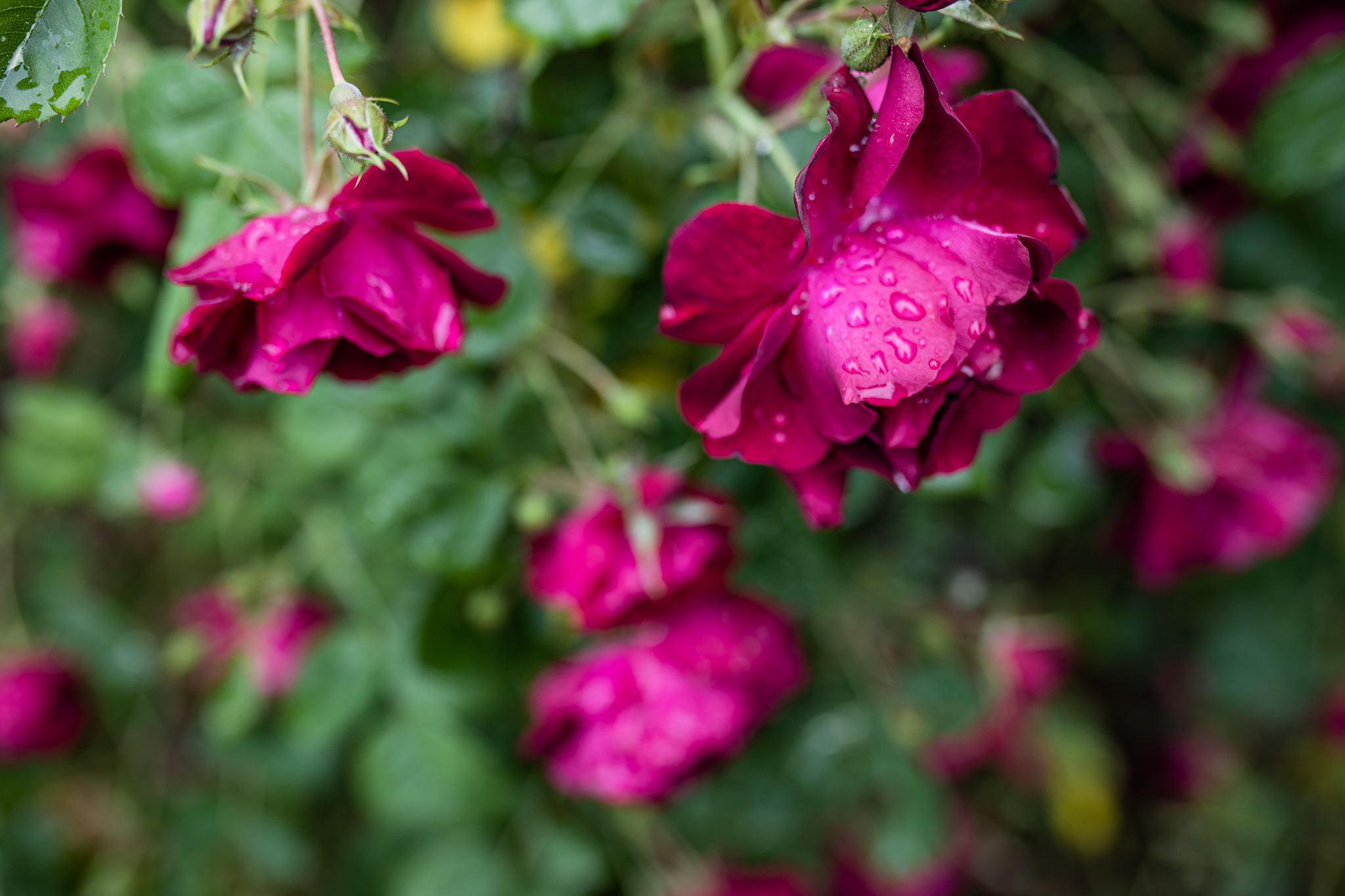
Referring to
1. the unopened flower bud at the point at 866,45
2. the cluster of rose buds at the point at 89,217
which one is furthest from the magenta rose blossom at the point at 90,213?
the unopened flower bud at the point at 866,45

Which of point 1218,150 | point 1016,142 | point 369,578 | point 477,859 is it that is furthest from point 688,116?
point 477,859

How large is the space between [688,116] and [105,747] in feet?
4.42

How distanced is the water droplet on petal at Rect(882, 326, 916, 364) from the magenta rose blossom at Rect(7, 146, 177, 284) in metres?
0.70

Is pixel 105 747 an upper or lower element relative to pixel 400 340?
lower

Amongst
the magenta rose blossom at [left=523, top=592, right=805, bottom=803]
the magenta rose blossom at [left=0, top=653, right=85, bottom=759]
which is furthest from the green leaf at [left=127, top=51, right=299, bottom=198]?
the magenta rose blossom at [left=0, top=653, right=85, bottom=759]

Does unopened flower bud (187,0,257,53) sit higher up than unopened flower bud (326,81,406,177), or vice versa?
unopened flower bud (187,0,257,53)

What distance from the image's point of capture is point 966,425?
452 millimetres

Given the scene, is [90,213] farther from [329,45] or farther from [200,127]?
[329,45]

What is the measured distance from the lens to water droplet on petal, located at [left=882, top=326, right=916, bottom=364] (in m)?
0.39

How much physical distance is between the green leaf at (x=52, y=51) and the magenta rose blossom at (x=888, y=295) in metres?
0.29

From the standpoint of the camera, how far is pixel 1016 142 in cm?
43

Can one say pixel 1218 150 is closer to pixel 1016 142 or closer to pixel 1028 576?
pixel 1016 142

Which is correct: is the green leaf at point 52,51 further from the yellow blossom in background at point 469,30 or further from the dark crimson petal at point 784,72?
the yellow blossom in background at point 469,30

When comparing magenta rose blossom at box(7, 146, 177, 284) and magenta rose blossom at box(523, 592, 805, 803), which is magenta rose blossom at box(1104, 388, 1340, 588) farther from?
magenta rose blossom at box(7, 146, 177, 284)
